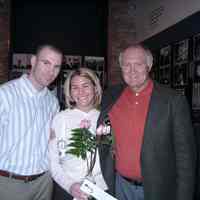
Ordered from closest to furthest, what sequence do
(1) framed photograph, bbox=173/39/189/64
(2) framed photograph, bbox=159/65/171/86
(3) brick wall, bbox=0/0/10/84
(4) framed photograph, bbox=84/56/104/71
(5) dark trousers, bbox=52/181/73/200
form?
(5) dark trousers, bbox=52/181/73/200 < (1) framed photograph, bbox=173/39/189/64 < (2) framed photograph, bbox=159/65/171/86 < (3) brick wall, bbox=0/0/10/84 < (4) framed photograph, bbox=84/56/104/71

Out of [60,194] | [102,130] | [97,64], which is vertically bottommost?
[60,194]

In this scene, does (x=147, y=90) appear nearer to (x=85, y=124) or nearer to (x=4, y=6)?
(x=85, y=124)

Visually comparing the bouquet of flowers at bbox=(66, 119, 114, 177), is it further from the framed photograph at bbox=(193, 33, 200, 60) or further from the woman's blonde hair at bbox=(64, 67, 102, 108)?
the framed photograph at bbox=(193, 33, 200, 60)

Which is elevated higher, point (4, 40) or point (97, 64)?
point (4, 40)

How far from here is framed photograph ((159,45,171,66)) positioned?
4895 mm

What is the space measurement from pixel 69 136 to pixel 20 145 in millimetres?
342

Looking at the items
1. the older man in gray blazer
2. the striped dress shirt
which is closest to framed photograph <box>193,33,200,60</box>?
the older man in gray blazer

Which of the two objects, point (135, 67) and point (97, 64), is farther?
point (97, 64)

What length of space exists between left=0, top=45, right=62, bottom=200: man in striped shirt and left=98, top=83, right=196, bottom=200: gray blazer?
72cm

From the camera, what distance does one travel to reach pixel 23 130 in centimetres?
225

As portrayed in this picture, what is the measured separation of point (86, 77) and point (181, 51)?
2.55 m

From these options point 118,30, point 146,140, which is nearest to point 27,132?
point 146,140

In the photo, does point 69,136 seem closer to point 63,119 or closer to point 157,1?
point 63,119

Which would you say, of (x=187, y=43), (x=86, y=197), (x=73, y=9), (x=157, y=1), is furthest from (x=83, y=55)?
(x=86, y=197)
